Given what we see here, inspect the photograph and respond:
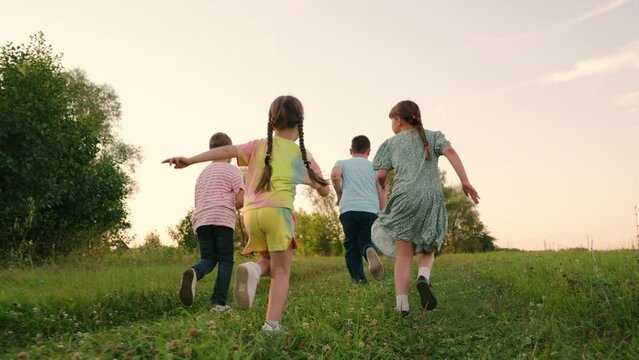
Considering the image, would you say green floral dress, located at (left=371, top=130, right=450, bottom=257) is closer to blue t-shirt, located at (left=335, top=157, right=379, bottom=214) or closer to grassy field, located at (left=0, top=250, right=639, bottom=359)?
grassy field, located at (left=0, top=250, right=639, bottom=359)

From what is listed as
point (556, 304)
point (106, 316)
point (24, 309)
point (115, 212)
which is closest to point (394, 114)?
point (556, 304)

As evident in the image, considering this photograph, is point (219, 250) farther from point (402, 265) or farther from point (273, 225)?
point (273, 225)

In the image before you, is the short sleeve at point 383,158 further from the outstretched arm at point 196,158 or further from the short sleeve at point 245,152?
the outstretched arm at point 196,158

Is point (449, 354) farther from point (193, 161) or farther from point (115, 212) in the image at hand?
point (115, 212)

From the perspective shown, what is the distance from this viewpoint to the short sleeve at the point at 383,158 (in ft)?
23.1

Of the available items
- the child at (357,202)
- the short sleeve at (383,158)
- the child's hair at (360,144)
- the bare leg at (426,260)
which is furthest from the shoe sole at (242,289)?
the child's hair at (360,144)

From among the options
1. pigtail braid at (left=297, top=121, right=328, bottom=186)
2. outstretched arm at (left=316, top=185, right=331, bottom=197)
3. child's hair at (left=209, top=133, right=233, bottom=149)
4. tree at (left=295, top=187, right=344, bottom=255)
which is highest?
tree at (left=295, top=187, right=344, bottom=255)

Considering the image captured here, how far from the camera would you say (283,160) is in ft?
17.8

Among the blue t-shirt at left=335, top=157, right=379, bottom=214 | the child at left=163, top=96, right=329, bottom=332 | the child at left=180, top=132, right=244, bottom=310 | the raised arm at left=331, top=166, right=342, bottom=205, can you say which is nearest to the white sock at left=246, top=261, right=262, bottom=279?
the child at left=163, top=96, right=329, bottom=332

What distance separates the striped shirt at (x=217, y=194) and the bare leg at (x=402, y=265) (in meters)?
2.75

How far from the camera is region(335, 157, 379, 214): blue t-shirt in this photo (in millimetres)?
10703

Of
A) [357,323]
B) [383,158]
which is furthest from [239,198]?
[357,323]

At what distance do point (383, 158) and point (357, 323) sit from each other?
2356 millimetres

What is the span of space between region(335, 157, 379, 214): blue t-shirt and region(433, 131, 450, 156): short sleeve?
12.9ft
